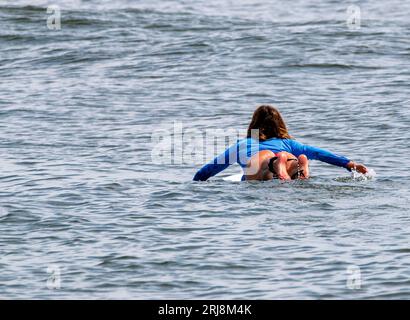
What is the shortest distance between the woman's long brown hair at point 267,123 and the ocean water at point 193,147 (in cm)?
65

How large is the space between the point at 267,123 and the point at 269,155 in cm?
41

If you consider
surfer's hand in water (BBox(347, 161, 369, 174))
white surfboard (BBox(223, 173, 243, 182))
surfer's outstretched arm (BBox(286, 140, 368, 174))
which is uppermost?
surfer's outstretched arm (BBox(286, 140, 368, 174))

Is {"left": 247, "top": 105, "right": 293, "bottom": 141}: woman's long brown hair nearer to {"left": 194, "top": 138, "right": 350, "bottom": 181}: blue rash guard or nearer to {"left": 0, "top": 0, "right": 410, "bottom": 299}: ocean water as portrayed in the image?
{"left": 194, "top": 138, "right": 350, "bottom": 181}: blue rash guard

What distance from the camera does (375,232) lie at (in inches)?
471

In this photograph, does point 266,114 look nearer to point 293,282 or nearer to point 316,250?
point 316,250

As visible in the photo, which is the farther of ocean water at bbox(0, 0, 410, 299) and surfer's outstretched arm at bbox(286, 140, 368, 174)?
surfer's outstretched arm at bbox(286, 140, 368, 174)

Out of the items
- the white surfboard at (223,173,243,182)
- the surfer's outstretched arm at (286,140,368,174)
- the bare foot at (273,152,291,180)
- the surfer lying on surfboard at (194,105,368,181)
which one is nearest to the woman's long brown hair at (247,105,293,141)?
the surfer lying on surfboard at (194,105,368,181)

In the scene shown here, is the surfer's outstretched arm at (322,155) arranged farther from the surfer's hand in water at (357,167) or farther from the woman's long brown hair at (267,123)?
the woman's long brown hair at (267,123)

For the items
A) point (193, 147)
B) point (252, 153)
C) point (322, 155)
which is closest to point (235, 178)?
point (252, 153)

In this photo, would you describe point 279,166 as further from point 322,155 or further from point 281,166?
point 322,155

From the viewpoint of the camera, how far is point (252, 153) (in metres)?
14.0

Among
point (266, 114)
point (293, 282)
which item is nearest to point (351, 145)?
point (266, 114)

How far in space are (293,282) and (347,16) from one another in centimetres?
1852

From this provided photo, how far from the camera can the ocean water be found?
1095 cm
